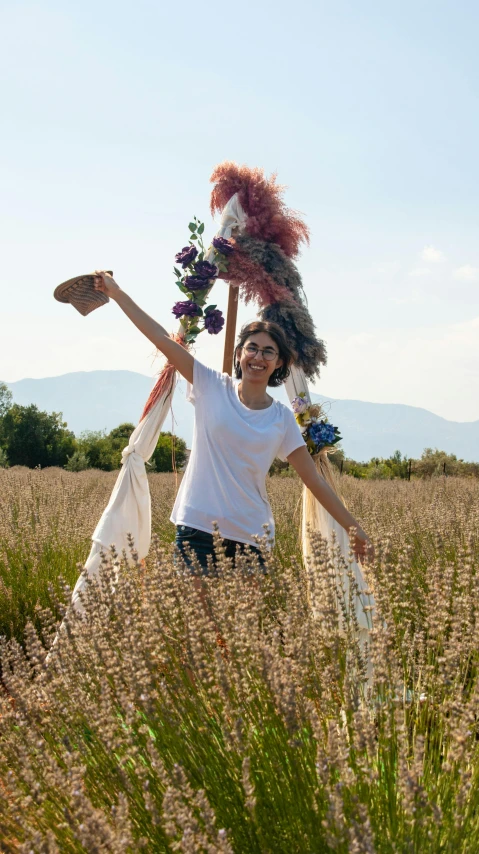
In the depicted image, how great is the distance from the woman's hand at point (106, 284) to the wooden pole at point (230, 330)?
1.16 m

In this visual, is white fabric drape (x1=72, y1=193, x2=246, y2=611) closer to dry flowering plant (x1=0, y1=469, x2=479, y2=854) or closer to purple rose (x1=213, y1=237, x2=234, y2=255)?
purple rose (x1=213, y1=237, x2=234, y2=255)

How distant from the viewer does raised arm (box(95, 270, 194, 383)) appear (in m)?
3.20

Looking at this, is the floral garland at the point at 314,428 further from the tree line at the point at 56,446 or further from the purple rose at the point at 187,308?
the tree line at the point at 56,446

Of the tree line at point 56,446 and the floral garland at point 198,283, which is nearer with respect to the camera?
the floral garland at point 198,283

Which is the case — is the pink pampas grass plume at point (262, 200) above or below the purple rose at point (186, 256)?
above

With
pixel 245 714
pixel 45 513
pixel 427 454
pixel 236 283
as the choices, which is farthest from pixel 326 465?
pixel 427 454

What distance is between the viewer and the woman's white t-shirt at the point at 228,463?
2990 mm

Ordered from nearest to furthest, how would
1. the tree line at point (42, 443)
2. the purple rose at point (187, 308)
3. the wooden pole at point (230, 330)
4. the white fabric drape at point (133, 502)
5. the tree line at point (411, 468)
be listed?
the white fabric drape at point (133, 502), the purple rose at point (187, 308), the wooden pole at point (230, 330), the tree line at point (411, 468), the tree line at point (42, 443)

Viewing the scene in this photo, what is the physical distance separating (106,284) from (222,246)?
127cm

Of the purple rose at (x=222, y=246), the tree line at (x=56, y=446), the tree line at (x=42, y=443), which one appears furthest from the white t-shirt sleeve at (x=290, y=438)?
the tree line at (x=42, y=443)

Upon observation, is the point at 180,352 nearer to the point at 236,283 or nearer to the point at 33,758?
the point at 236,283

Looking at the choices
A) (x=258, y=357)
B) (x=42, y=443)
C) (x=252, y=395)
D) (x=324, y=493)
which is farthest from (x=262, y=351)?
(x=42, y=443)

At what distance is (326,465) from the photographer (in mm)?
4262

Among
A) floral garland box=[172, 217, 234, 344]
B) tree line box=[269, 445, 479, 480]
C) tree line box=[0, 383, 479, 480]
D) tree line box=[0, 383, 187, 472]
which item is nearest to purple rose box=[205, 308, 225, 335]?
floral garland box=[172, 217, 234, 344]
